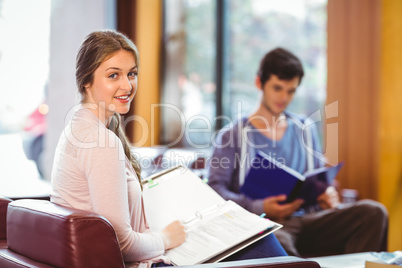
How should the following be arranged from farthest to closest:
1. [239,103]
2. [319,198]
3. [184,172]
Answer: [239,103] < [319,198] < [184,172]

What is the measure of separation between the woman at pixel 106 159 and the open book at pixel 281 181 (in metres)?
0.49

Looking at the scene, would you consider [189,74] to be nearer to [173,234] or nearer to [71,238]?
[173,234]

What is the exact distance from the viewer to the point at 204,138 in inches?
188

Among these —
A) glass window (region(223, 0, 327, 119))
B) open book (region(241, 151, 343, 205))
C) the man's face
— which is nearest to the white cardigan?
open book (region(241, 151, 343, 205))

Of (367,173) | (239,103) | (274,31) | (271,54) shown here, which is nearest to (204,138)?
(239,103)

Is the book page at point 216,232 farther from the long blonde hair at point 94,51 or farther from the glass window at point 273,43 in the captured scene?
the glass window at point 273,43

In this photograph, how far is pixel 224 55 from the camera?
15.1ft

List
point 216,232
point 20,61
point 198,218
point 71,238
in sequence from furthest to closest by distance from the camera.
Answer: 1. point 20,61
2. point 198,218
3. point 216,232
4. point 71,238

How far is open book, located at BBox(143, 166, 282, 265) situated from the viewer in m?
1.51

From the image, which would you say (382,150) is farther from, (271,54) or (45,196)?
(45,196)

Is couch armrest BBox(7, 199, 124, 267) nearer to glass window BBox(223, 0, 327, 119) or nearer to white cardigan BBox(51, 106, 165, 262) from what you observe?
white cardigan BBox(51, 106, 165, 262)

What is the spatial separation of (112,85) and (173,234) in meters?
0.49

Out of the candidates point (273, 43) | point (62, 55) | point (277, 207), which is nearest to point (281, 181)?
point (277, 207)

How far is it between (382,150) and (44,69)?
2.76 metres
